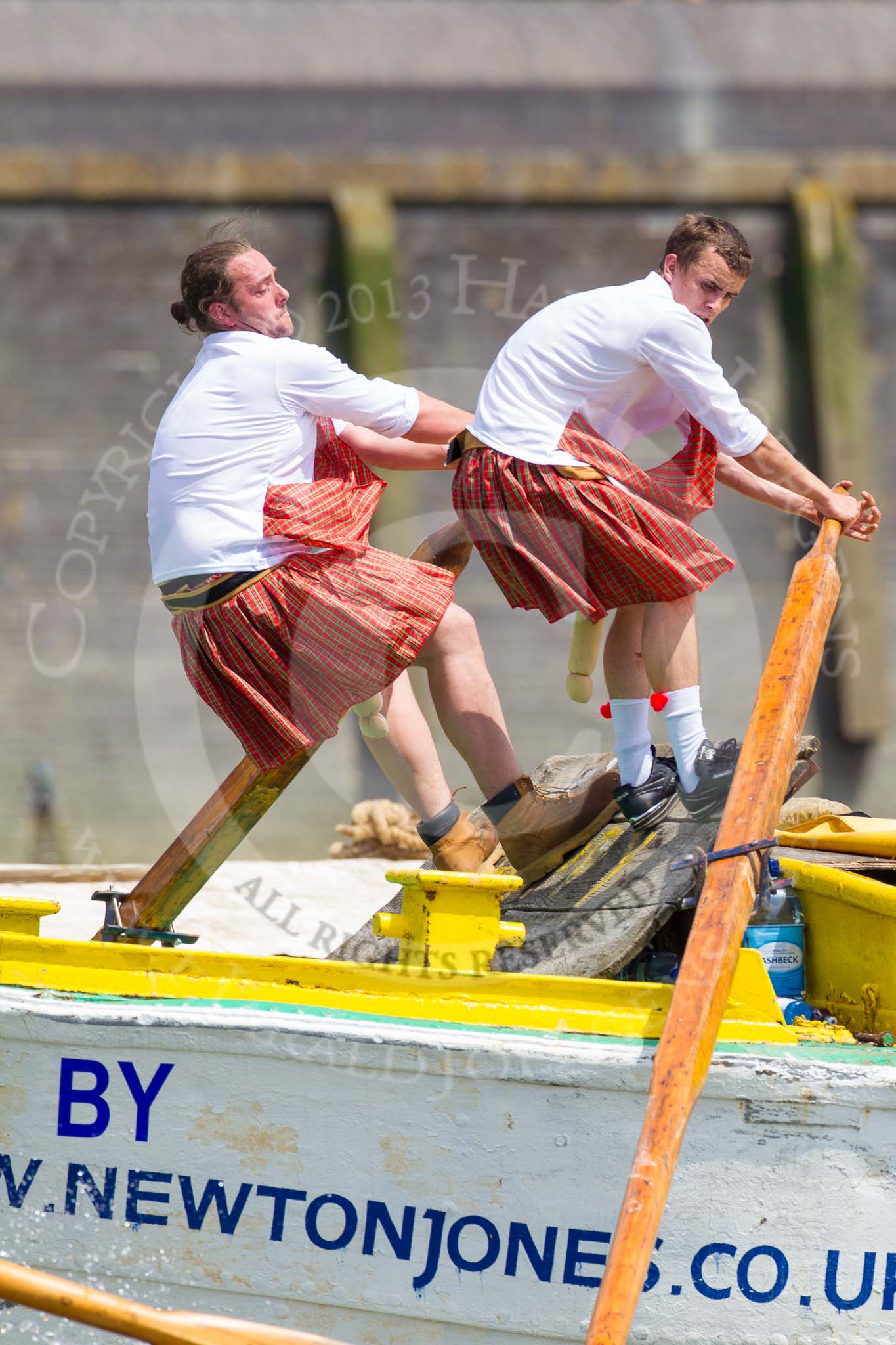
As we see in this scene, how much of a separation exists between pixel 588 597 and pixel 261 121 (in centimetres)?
737

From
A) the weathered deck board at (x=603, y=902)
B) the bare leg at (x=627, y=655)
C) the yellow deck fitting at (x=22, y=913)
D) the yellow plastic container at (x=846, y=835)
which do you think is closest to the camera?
the yellow deck fitting at (x=22, y=913)

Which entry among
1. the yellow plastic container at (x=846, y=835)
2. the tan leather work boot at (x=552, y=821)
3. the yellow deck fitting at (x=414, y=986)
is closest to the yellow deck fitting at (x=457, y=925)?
the yellow deck fitting at (x=414, y=986)

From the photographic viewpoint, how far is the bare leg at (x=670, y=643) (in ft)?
9.57

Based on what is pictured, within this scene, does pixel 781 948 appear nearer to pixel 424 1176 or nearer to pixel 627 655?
pixel 627 655

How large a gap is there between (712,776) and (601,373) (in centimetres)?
90

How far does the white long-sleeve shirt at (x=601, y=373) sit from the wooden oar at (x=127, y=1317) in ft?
5.75

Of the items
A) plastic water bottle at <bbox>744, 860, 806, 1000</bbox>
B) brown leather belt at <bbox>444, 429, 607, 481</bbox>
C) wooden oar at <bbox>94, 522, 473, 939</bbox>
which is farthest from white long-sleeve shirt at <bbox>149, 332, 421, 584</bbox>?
plastic water bottle at <bbox>744, 860, 806, 1000</bbox>

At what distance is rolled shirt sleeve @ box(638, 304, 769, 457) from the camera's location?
2.77m

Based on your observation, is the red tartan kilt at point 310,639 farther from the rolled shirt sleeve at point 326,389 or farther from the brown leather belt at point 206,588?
the rolled shirt sleeve at point 326,389

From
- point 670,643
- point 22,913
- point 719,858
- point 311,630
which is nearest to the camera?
point 719,858

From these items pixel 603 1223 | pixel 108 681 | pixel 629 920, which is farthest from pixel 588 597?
pixel 108 681

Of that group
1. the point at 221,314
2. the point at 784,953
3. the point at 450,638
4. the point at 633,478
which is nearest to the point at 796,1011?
the point at 784,953

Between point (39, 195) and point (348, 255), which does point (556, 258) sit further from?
point (39, 195)

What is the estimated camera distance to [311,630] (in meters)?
2.70
